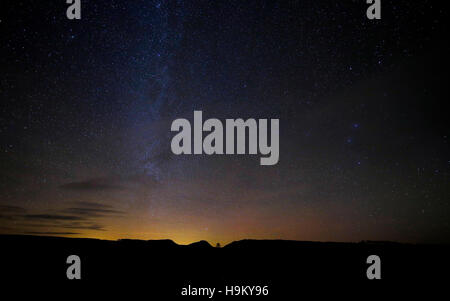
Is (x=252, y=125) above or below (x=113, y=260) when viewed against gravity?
above

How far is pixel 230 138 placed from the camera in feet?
24.8

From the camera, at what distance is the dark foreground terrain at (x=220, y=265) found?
25.8ft

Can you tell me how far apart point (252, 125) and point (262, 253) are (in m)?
4.84

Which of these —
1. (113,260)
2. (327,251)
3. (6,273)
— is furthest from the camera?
(327,251)

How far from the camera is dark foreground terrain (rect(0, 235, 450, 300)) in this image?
7.86 meters

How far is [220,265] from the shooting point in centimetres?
928
